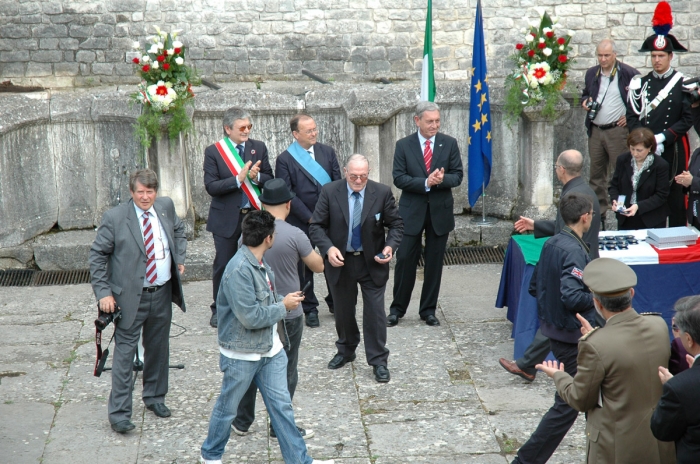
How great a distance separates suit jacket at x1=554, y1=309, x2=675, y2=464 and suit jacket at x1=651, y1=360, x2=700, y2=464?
0.31 metres

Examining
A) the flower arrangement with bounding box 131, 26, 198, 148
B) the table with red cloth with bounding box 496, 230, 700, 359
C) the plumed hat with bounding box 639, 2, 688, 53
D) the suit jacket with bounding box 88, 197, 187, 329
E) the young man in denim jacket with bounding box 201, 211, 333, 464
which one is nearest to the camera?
the young man in denim jacket with bounding box 201, 211, 333, 464

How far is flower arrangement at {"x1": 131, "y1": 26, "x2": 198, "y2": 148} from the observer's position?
873cm

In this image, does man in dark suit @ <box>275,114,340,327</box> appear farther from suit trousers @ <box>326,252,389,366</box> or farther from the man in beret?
the man in beret

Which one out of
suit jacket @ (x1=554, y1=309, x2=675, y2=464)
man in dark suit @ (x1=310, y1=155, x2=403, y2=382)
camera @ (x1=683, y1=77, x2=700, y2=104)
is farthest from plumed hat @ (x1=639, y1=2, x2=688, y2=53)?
suit jacket @ (x1=554, y1=309, x2=675, y2=464)

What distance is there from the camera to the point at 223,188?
736 centimetres

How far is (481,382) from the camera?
6340 mm

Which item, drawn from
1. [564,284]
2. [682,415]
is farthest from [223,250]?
[682,415]

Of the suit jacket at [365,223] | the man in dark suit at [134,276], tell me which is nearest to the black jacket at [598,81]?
the suit jacket at [365,223]

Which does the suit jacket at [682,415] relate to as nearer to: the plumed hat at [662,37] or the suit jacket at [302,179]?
the suit jacket at [302,179]

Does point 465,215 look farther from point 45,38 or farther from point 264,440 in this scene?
point 45,38

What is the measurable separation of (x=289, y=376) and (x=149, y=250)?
1.26 meters

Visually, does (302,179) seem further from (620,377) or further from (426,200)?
(620,377)

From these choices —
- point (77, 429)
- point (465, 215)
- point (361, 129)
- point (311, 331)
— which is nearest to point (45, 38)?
point (361, 129)

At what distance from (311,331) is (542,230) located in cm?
218
